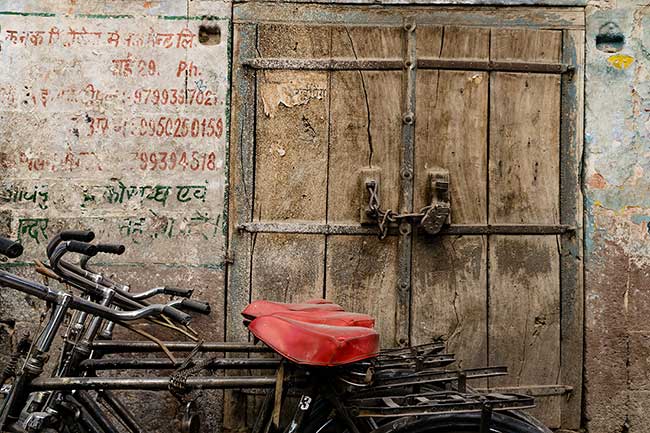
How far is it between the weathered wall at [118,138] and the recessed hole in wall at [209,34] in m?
0.03

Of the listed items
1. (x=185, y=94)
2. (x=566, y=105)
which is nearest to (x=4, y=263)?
(x=185, y=94)

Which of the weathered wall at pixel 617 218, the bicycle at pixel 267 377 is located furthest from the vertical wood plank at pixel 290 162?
the weathered wall at pixel 617 218

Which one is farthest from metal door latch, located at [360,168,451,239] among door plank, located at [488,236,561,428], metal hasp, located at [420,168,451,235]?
door plank, located at [488,236,561,428]

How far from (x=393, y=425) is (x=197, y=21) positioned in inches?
93.9

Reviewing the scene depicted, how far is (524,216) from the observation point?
13.6 feet

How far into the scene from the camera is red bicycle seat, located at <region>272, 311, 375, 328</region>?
10.0 ft

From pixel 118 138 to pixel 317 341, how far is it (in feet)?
6.22

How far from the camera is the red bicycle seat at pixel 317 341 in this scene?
276 centimetres

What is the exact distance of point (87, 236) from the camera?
304 centimetres

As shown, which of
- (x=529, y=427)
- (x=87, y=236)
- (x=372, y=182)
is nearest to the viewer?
(x=529, y=427)

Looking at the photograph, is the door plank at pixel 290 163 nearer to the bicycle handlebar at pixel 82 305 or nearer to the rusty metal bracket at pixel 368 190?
the rusty metal bracket at pixel 368 190

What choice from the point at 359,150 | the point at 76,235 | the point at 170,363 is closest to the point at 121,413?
the point at 170,363

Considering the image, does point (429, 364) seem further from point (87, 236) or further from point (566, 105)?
point (566, 105)

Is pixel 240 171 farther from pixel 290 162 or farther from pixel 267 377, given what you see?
pixel 267 377
